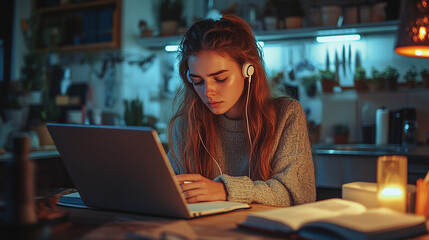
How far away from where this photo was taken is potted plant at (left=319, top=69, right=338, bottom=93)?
145 inches

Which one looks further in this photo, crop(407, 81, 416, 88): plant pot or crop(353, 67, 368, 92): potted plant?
crop(353, 67, 368, 92): potted plant

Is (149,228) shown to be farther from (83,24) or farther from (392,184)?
(83,24)

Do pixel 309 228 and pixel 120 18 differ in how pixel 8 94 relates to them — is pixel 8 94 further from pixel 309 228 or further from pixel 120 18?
pixel 309 228

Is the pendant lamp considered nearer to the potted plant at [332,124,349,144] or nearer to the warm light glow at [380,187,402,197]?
the warm light glow at [380,187,402,197]

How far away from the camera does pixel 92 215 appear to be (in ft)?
3.84

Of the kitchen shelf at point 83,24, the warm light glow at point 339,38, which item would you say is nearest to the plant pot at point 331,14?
the warm light glow at point 339,38

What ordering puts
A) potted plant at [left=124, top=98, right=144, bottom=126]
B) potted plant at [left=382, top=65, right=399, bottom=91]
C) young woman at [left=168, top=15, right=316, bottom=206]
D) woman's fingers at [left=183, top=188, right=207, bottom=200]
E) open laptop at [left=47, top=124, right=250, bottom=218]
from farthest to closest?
potted plant at [left=124, top=98, right=144, bottom=126], potted plant at [left=382, top=65, right=399, bottom=91], young woman at [left=168, top=15, right=316, bottom=206], woman's fingers at [left=183, top=188, right=207, bottom=200], open laptop at [left=47, top=124, right=250, bottom=218]

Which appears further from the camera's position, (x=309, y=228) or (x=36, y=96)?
(x=36, y=96)

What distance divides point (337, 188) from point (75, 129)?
7.38ft

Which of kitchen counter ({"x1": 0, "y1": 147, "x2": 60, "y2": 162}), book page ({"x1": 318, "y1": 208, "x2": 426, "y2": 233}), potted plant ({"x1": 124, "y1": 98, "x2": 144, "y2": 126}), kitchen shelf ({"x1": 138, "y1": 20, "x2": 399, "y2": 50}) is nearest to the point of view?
book page ({"x1": 318, "y1": 208, "x2": 426, "y2": 233})

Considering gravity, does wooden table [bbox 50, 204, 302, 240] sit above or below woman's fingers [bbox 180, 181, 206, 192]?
below

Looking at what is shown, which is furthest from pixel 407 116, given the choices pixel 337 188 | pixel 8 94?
pixel 8 94

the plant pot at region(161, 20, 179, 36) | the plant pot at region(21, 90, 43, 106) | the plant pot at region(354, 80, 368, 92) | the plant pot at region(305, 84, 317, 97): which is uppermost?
the plant pot at region(161, 20, 179, 36)

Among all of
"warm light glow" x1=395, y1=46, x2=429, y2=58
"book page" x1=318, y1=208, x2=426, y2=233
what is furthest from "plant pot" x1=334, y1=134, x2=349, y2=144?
"book page" x1=318, y1=208, x2=426, y2=233
